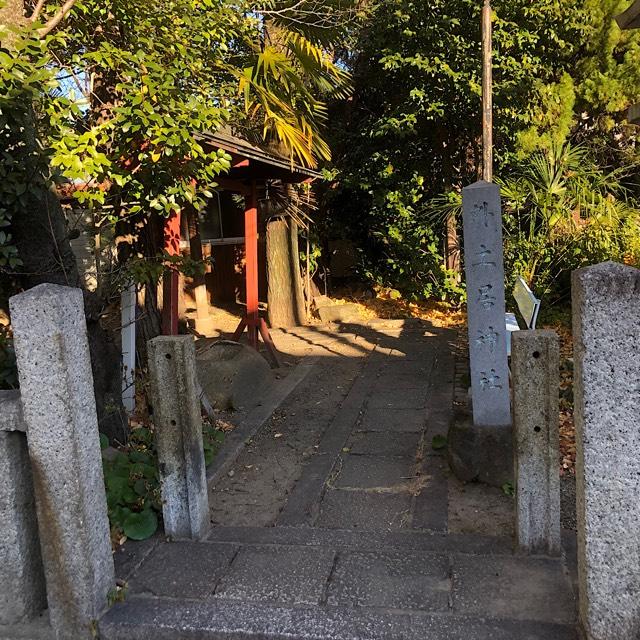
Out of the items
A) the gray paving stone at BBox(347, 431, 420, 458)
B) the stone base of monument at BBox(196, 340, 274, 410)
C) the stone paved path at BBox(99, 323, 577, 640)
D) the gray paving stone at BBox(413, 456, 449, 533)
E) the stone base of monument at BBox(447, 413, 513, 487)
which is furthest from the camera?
the stone base of monument at BBox(196, 340, 274, 410)

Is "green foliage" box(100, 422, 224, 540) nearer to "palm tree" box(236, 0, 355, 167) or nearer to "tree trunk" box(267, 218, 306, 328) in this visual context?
"palm tree" box(236, 0, 355, 167)

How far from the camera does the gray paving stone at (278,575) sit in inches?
112

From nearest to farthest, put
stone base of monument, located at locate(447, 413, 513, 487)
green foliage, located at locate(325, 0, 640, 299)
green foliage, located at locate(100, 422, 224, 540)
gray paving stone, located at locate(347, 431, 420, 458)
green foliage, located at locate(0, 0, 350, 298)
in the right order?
green foliage, located at locate(100, 422, 224, 540), green foliage, located at locate(0, 0, 350, 298), stone base of monument, located at locate(447, 413, 513, 487), gray paving stone, located at locate(347, 431, 420, 458), green foliage, located at locate(325, 0, 640, 299)

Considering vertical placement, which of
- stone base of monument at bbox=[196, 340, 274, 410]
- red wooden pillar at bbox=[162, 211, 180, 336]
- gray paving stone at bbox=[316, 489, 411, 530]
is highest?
red wooden pillar at bbox=[162, 211, 180, 336]

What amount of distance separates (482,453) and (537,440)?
1.05m

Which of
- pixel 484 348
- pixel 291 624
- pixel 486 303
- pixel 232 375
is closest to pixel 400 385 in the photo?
pixel 232 375

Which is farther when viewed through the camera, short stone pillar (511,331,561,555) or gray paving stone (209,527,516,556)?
gray paving stone (209,527,516,556)

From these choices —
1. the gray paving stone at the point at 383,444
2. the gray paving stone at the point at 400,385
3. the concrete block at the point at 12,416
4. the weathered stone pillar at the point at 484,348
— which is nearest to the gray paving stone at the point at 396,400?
the gray paving stone at the point at 400,385

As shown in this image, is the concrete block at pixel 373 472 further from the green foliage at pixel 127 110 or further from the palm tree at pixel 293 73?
the palm tree at pixel 293 73

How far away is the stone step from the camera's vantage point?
2.50 metres

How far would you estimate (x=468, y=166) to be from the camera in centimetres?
1094

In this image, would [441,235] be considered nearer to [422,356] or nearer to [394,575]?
[422,356]

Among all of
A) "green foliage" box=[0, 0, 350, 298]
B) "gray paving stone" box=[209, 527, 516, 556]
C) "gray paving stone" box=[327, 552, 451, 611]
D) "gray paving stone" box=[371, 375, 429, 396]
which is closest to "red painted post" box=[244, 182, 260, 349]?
"green foliage" box=[0, 0, 350, 298]

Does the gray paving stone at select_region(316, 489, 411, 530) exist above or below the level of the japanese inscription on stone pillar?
below
